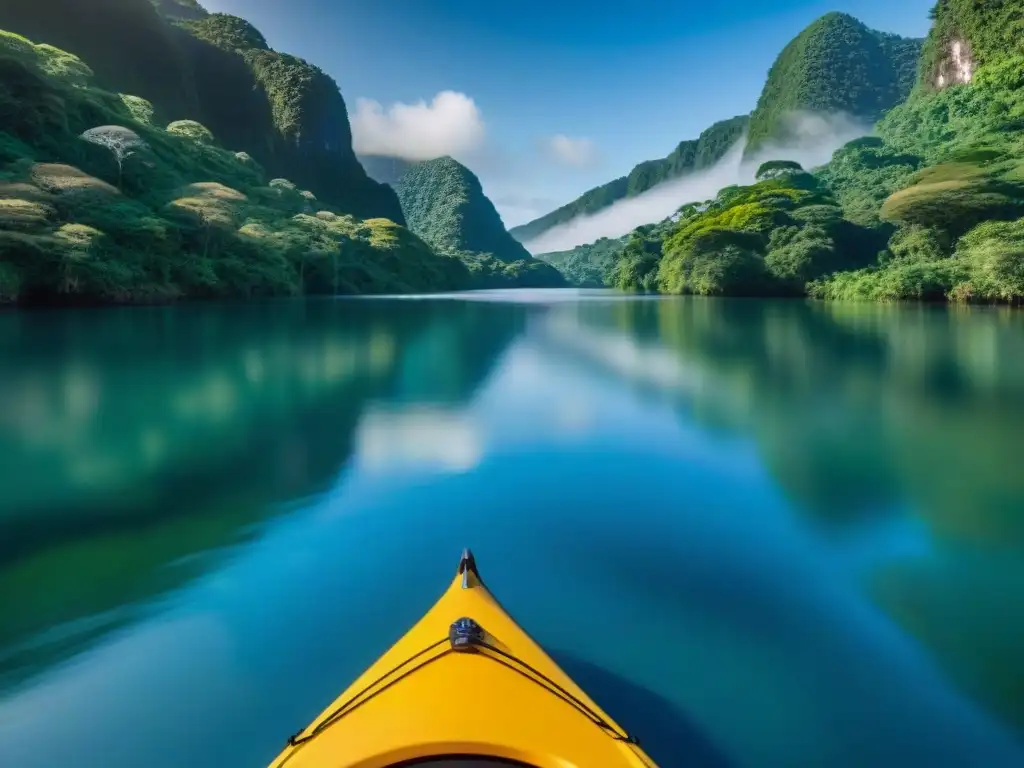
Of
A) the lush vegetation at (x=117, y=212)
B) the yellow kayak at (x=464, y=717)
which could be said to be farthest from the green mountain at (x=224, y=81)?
the yellow kayak at (x=464, y=717)

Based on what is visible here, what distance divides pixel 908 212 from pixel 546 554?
38116mm

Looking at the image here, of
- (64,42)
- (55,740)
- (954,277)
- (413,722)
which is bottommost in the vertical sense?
(55,740)

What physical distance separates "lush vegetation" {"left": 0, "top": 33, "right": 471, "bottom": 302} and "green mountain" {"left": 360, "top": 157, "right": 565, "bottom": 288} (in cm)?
6393

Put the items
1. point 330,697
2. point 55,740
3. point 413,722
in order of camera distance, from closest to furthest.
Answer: point 413,722 < point 55,740 < point 330,697

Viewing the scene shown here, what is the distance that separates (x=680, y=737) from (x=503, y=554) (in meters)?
2.16

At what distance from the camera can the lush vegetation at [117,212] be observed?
24156 millimetres

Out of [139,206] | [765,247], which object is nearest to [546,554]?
[139,206]

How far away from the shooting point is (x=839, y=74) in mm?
110812

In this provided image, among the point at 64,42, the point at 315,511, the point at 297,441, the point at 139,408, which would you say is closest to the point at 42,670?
the point at 315,511

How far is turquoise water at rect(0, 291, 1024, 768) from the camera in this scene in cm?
293

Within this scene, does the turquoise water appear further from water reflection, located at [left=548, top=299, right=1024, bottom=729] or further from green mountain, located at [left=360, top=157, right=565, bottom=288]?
green mountain, located at [left=360, top=157, right=565, bottom=288]

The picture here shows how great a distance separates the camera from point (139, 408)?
30.5 feet

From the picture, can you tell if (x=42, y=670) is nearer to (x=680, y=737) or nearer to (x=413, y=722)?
(x=413, y=722)

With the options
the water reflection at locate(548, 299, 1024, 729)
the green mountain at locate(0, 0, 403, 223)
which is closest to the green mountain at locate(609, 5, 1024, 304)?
the water reflection at locate(548, 299, 1024, 729)
